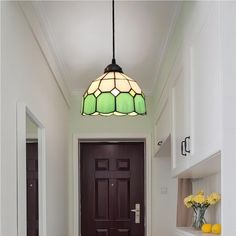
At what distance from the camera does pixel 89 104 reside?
3.20m

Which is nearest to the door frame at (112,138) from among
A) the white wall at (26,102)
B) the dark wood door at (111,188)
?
the dark wood door at (111,188)

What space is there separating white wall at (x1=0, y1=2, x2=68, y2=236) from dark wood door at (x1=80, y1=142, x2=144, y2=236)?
139 cm

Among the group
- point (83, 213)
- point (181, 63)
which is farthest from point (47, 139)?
point (83, 213)

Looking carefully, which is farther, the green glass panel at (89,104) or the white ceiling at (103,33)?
the white ceiling at (103,33)

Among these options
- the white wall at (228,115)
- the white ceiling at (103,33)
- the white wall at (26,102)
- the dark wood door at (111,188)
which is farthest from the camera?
the dark wood door at (111,188)

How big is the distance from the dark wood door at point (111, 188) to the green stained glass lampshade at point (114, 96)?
3536mm

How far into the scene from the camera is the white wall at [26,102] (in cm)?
246

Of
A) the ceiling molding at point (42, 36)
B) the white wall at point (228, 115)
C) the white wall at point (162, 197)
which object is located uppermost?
the ceiling molding at point (42, 36)

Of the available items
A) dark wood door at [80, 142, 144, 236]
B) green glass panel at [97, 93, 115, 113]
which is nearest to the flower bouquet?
green glass panel at [97, 93, 115, 113]

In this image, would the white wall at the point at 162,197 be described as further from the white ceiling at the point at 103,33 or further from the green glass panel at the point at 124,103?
the green glass panel at the point at 124,103

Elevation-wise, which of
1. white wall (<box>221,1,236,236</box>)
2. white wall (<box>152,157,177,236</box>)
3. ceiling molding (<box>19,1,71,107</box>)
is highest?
ceiling molding (<box>19,1,71,107</box>)

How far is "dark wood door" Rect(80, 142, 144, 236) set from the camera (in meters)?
6.59

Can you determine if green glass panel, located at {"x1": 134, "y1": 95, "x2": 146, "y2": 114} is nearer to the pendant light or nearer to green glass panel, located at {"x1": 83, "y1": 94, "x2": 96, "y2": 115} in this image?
the pendant light

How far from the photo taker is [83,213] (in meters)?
Answer: 6.57
